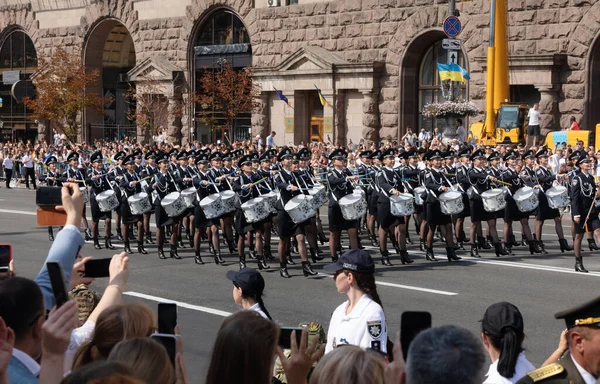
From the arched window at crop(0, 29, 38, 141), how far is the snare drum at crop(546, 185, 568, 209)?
40536mm

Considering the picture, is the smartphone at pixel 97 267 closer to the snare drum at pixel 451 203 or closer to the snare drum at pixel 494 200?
the snare drum at pixel 451 203

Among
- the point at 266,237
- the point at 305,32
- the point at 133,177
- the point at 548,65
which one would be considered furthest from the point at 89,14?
the point at 266,237

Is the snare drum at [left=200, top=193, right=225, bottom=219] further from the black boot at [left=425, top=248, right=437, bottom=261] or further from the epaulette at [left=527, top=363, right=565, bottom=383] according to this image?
the epaulette at [left=527, top=363, right=565, bottom=383]

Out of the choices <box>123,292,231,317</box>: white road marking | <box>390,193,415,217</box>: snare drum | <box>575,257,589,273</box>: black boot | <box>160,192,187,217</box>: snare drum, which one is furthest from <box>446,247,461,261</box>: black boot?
<box>123,292,231,317</box>: white road marking

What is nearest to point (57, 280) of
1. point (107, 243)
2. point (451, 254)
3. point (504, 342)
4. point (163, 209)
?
point (504, 342)

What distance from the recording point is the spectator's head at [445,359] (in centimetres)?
330

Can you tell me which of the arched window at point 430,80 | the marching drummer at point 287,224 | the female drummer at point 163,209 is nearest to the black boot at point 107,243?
the female drummer at point 163,209

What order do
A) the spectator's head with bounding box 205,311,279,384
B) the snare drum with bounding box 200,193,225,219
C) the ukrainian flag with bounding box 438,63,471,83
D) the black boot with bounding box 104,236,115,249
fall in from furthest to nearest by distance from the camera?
1. the ukrainian flag with bounding box 438,63,471,83
2. the black boot with bounding box 104,236,115,249
3. the snare drum with bounding box 200,193,225,219
4. the spectator's head with bounding box 205,311,279,384

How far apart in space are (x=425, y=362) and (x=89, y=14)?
4811 cm

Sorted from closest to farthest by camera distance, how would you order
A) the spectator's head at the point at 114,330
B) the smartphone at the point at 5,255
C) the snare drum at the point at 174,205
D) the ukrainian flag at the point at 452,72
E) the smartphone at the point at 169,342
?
the smartphone at the point at 169,342
the spectator's head at the point at 114,330
the smartphone at the point at 5,255
the snare drum at the point at 174,205
the ukrainian flag at the point at 452,72

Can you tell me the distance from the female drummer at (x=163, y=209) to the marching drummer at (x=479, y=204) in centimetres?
572

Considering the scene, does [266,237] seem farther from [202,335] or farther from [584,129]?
[584,129]

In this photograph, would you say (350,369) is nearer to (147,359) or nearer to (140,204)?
(147,359)

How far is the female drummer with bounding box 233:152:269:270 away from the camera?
1666 cm
